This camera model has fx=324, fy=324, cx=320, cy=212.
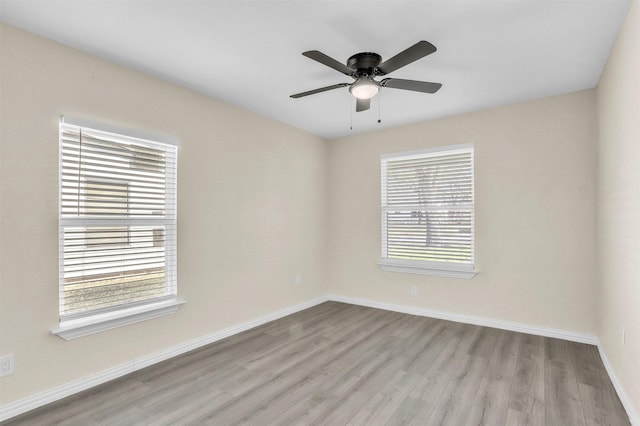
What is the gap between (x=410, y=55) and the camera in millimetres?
2041

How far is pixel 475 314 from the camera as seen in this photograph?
3898 mm

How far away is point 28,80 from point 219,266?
215cm

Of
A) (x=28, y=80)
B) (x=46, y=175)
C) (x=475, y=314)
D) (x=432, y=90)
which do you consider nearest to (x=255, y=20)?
(x=432, y=90)

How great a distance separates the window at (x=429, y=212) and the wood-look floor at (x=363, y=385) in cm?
97

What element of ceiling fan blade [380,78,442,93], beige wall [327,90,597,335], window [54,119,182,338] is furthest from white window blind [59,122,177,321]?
beige wall [327,90,597,335]

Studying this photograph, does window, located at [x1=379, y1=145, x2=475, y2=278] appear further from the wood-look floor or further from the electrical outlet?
the electrical outlet

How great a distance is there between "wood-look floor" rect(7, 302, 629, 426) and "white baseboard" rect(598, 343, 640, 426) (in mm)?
56

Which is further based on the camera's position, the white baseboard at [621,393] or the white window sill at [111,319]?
the white window sill at [111,319]

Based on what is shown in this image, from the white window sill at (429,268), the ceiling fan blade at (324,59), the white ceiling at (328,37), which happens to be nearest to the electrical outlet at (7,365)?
the white ceiling at (328,37)

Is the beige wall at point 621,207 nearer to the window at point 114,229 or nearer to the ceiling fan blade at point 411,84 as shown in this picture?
the ceiling fan blade at point 411,84

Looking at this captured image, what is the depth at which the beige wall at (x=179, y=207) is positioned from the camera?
215 cm

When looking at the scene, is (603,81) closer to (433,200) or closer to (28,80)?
(433,200)

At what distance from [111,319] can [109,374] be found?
440 millimetres

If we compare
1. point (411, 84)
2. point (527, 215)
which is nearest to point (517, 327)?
point (527, 215)
